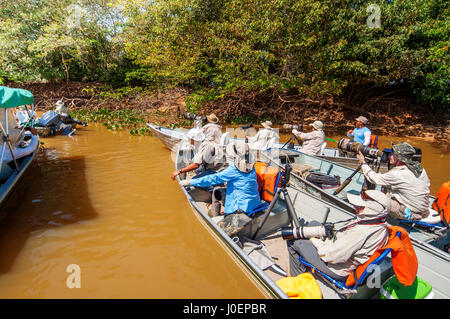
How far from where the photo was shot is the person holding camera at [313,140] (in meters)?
6.38

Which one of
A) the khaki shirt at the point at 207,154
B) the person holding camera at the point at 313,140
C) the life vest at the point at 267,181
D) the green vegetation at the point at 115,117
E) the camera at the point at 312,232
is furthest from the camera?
the green vegetation at the point at 115,117

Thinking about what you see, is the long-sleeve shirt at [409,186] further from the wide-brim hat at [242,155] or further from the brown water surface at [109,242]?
the brown water surface at [109,242]

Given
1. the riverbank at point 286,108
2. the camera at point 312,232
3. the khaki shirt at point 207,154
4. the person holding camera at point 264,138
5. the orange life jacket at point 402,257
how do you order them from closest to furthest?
the orange life jacket at point 402,257 → the camera at point 312,232 → the khaki shirt at point 207,154 → the person holding camera at point 264,138 → the riverbank at point 286,108

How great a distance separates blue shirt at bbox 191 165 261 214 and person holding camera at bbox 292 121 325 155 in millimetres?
3504

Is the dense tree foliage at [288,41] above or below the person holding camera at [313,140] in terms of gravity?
above

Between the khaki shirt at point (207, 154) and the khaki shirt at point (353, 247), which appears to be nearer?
the khaki shirt at point (353, 247)

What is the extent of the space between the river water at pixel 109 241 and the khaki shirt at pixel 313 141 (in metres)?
3.70

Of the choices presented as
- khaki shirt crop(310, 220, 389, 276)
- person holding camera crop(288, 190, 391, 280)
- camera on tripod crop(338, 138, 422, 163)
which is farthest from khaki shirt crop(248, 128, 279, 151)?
khaki shirt crop(310, 220, 389, 276)

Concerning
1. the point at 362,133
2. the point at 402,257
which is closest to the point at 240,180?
the point at 402,257

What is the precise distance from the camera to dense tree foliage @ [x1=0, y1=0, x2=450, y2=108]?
32.4 ft

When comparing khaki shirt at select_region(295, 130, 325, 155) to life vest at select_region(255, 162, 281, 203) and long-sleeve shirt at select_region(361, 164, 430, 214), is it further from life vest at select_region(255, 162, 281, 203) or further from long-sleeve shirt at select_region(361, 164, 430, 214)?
long-sleeve shirt at select_region(361, 164, 430, 214)

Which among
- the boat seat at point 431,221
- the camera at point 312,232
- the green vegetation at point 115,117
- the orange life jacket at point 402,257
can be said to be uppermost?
the green vegetation at point 115,117

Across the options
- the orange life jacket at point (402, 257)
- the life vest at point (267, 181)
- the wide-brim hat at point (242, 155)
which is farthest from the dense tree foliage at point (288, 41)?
the orange life jacket at point (402, 257)
